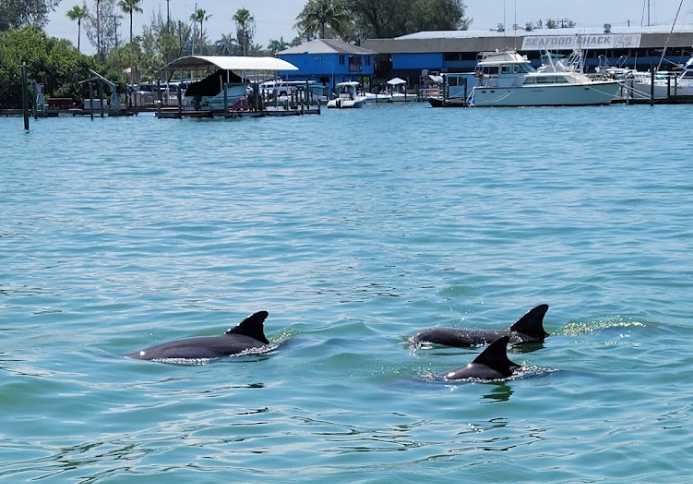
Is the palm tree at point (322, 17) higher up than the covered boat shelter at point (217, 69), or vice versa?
the palm tree at point (322, 17)

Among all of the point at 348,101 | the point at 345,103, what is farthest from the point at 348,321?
the point at 348,101

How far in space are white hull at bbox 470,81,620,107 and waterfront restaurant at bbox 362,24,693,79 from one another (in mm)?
16429

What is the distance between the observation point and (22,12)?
145 meters

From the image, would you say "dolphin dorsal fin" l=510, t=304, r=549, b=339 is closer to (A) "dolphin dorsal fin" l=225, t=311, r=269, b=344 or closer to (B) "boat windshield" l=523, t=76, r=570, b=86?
(A) "dolphin dorsal fin" l=225, t=311, r=269, b=344

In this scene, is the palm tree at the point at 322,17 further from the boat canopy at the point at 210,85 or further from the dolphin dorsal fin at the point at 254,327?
the dolphin dorsal fin at the point at 254,327

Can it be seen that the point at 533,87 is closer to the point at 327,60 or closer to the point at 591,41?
the point at 591,41

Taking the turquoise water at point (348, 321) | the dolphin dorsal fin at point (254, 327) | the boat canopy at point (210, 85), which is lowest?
the turquoise water at point (348, 321)

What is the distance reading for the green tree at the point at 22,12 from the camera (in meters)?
142

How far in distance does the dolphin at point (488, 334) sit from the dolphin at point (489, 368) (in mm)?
1240

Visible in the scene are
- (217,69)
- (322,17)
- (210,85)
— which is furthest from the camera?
(322,17)

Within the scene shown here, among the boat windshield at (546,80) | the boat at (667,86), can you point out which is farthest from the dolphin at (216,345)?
the boat at (667,86)

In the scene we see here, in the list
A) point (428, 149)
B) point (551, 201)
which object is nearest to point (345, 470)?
point (551, 201)

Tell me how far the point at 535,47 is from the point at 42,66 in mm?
40937

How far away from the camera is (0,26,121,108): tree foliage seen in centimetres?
8619
